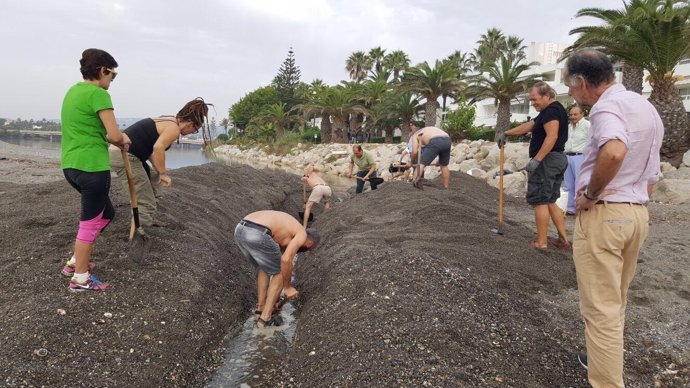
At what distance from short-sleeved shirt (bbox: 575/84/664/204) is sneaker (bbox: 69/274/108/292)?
12.7 ft

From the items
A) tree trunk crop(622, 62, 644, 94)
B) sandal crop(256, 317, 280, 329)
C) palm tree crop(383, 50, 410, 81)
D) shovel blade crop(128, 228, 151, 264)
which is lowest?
sandal crop(256, 317, 280, 329)

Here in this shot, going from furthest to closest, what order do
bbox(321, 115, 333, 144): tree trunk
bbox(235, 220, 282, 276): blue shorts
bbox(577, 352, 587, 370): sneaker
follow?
bbox(321, 115, 333, 144): tree trunk → bbox(235, 220, 282, 276): blue shorts → bbox(577, 352, 587, 370): sneaker

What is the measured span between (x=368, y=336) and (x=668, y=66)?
14.9m

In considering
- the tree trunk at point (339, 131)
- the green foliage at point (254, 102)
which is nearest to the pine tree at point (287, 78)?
the green foliage at point (254, 102)

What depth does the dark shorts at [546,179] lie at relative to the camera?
5254 mm

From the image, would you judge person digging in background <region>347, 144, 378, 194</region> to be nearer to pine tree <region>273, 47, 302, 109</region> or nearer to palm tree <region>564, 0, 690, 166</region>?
palm tree <region>564, 0, 690, 166</region>

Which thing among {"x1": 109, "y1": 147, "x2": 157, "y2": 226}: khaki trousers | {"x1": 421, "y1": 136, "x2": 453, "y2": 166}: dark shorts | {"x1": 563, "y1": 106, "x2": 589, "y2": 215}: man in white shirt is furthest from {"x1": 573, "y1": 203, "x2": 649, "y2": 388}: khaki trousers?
{"x1": 421, "y1": 136, "x2": 453, "y2": 166}: dark shorts

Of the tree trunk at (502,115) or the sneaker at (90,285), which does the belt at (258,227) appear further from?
the tree trunk at (502,115)

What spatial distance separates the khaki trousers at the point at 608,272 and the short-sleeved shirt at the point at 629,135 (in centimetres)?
11

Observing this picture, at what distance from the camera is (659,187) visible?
1079cm

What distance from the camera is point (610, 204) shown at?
256cm

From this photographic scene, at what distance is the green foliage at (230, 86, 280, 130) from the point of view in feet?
206

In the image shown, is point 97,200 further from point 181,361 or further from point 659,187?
point 659,187

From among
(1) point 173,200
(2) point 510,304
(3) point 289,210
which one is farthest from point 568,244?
(3) point 289,210
